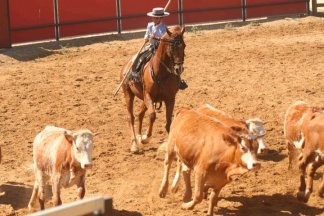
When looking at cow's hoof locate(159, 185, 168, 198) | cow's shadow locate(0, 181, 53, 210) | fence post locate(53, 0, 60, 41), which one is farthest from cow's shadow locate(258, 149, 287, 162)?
fence post locate(53, 0, 60, 41)

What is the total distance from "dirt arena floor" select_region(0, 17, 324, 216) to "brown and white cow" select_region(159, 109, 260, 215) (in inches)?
27.8

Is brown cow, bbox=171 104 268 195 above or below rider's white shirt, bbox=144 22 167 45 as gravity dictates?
below

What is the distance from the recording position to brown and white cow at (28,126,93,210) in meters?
8.73

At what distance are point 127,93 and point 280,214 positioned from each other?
4.81 metres

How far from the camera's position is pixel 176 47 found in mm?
11953

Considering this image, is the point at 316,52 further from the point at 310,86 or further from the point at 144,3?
the point at 144,3

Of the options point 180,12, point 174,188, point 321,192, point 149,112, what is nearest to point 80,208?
point 174,188

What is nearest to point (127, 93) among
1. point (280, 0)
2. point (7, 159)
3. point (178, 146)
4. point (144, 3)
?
point (7, 159)

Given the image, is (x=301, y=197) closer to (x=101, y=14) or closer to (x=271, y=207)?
(x=271, y=207)

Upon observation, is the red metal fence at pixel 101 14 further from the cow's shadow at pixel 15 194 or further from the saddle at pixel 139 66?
the cow's shadow at pixel 15 194

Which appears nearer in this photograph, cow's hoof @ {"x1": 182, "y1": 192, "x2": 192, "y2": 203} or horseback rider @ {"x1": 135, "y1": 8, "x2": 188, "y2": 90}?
cow's hoof @ {"x1": 182, "y1": 192, "x2": 192, "y2": 203}

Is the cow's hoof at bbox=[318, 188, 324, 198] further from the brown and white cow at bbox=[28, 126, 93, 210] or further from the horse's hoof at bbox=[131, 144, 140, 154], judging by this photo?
the horse's hoof at bbox=[131, 144, 140, 154]

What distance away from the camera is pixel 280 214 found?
9.61 m

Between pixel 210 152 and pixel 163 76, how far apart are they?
3532mm
